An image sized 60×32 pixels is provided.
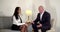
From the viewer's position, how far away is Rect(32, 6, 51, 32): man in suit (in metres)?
4.36

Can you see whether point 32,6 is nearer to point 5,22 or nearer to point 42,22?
point 42,22

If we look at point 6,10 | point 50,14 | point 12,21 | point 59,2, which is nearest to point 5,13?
point 6,10

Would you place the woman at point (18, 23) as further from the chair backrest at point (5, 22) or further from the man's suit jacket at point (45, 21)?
the man's suit jacket at point (45, 21)

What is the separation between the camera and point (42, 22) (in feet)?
14.7

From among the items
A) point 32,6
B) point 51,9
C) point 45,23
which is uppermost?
point 32,6

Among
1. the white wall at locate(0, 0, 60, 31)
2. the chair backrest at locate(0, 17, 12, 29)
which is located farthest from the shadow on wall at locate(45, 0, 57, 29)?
the chair backrest at locate(0, 17, 12, 29)

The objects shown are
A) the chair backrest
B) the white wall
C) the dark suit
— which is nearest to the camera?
the dark suit

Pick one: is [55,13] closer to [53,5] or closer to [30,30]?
[53,5]

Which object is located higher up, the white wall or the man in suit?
the white wall

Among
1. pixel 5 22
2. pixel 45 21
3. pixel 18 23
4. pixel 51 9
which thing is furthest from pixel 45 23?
pixel 5 22

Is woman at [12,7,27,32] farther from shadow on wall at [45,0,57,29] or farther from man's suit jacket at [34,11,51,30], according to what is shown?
shadow on wall at [45,0,57,29]

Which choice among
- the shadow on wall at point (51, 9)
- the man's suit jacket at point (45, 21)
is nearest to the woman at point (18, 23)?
the man's suit jacket at point (45, 21)

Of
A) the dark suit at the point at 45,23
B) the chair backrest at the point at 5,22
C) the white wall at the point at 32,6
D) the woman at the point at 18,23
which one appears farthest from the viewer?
the white wall at the point at 32,6

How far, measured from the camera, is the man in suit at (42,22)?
14.3 feet
